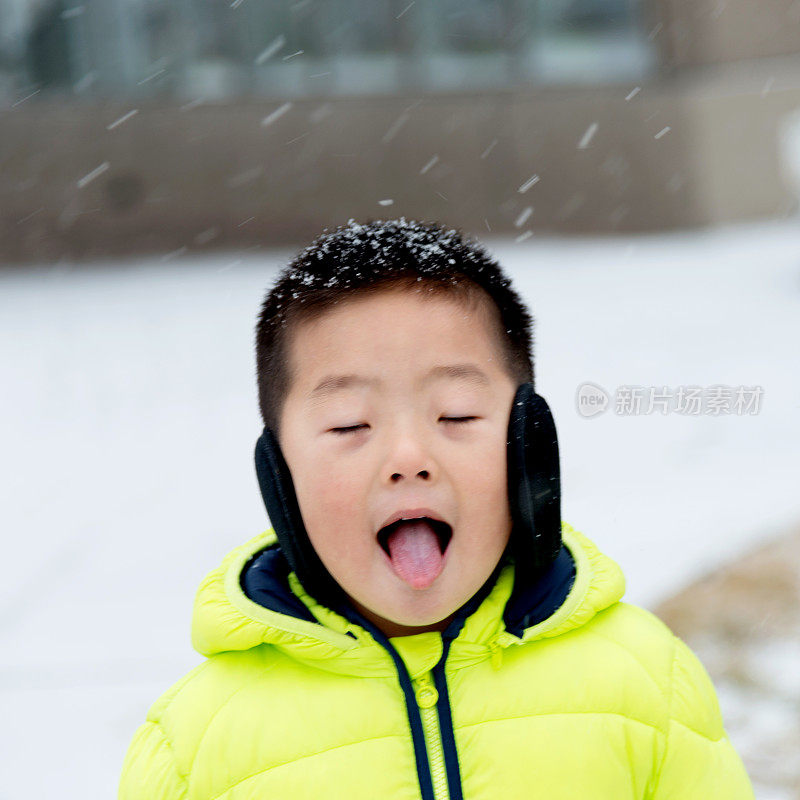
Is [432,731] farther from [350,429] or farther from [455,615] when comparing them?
[350,429]

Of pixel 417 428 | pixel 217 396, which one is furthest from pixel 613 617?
pixel 217 396

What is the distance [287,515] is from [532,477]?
326mm

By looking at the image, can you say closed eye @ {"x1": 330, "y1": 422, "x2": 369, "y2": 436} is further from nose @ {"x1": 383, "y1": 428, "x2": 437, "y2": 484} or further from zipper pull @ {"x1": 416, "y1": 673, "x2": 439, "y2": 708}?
zipper pull @ {"x1": 416, "y1": 673, "x2": 439, "y2": 708}

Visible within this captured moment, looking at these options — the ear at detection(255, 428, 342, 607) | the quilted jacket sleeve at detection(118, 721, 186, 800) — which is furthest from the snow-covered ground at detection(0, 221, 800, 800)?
the ear at detection(255, 428, 342, 607)

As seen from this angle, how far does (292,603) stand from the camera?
1537mm

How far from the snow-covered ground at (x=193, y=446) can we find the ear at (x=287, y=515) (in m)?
1.71

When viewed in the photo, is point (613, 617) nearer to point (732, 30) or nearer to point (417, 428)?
point (417, 428)

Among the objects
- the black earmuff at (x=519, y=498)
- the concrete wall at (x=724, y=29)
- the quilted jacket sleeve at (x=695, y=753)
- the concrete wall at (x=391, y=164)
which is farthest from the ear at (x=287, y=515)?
the concrete wall at (x=724, y=29)

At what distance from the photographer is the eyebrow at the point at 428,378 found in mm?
1426

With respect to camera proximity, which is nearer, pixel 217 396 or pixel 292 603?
pixel 292 603

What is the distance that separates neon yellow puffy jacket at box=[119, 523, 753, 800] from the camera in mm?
1440

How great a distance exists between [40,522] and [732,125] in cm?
900

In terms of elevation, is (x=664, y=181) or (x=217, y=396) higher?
(x=664, y=181)

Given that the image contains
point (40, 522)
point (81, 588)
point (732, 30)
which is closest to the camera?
point (81, 588)
